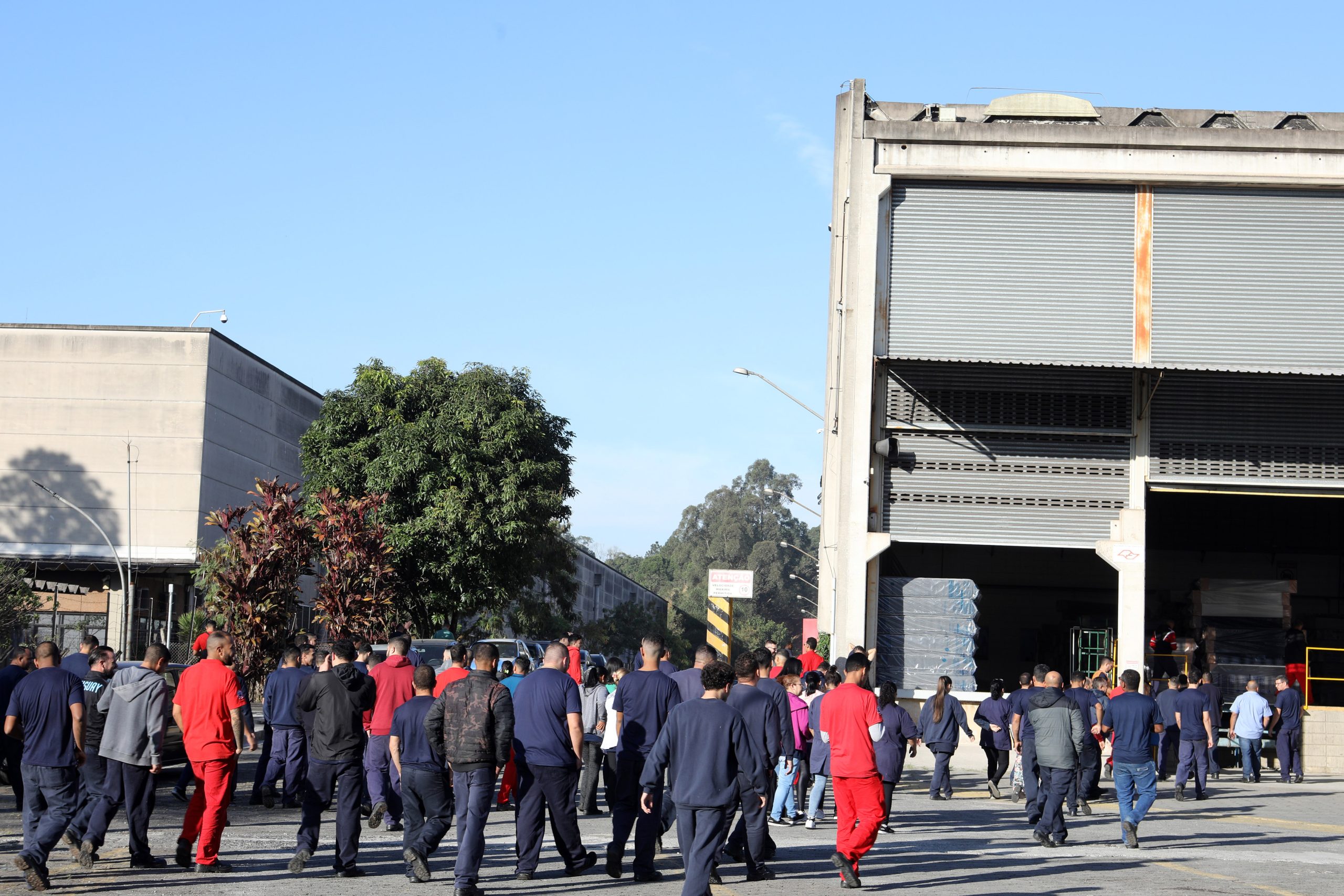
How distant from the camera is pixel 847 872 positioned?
10344mm

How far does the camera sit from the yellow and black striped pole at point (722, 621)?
25.0 meters

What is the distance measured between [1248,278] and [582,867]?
1827 cm

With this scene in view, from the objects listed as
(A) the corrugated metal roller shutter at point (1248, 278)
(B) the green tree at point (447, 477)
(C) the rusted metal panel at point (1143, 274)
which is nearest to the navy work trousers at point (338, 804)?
(C) the rusted metal panel at point (1143, 274)

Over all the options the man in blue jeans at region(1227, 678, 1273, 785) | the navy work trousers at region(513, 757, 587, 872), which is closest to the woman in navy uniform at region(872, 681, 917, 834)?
the navy work trousers at region(513, 757, 587, 872)

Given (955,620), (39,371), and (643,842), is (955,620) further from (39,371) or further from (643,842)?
(39,371)

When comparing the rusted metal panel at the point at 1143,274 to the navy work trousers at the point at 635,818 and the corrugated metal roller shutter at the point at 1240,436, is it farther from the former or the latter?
the navy work trousers at the point at 635,818

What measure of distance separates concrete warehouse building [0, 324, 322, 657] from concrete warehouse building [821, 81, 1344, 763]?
34983 mm

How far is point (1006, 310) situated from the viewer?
24.7 m

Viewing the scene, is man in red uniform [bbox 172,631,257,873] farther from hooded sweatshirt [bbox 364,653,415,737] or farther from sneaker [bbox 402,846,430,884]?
hooded sweatshirt [bbox 364,653,415,737]

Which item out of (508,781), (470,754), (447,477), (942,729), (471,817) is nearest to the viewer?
(471,817)

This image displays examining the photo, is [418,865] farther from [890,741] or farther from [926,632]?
[926,632]

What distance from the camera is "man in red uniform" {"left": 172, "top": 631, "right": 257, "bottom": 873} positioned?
34.2 feet

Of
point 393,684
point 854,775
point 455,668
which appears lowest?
point 854,775

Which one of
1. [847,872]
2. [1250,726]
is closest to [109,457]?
[1250,726]
